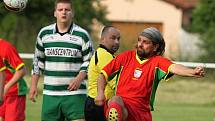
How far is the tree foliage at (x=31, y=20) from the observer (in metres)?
27.7

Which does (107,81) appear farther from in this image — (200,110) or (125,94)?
(200,110)

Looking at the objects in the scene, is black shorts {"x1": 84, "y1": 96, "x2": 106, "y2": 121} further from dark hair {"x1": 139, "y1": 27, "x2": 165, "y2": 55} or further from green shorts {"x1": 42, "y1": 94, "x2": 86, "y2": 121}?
dark hair {"x1": 139, "y1": 27, "x2": 165, "y2": 55}

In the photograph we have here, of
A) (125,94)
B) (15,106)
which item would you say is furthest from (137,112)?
(15,106)

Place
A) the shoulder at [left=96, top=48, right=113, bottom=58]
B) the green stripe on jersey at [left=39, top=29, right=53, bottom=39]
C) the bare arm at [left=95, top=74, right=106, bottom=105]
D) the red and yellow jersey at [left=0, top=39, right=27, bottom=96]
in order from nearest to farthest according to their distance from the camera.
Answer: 1. the bare arm at [left=95, top=74, right=106, bottom=105]
2. the red and yellow jersey at [left=0, top=39, right=27, bottom=96]
3. the shoulder at [left=96, top=48, right=113, bottom=58]
4. the green stripe on jersey at [left=39, top=29, right=53, bottom=39]

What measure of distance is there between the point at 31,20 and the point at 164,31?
52.4 ft

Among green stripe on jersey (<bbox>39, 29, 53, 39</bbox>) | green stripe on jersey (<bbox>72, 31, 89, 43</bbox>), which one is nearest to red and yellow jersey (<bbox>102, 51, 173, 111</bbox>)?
green stripe on jersey (<bbox>72, 31, 89, 43</bbox>)

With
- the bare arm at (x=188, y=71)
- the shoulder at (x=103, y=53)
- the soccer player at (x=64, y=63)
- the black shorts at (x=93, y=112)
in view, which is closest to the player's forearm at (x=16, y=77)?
the soccer player at (x=64, y=63)

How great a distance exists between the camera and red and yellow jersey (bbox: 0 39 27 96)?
33.1 ft

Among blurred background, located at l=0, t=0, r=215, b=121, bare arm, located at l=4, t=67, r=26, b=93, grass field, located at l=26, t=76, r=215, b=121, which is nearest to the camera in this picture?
bare arm, located at l=4, t=67, r=26, b=93

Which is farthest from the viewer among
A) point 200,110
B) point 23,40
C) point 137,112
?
point 23,40

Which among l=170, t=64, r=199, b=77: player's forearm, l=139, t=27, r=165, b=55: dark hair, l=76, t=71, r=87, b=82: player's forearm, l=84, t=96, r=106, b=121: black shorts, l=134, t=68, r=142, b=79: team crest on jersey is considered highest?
l=139, t=27, r=165, b=55: dark hair

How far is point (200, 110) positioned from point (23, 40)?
32.1 ft

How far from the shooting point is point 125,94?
9.02 metres

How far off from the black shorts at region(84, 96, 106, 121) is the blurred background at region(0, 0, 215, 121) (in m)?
3.41
